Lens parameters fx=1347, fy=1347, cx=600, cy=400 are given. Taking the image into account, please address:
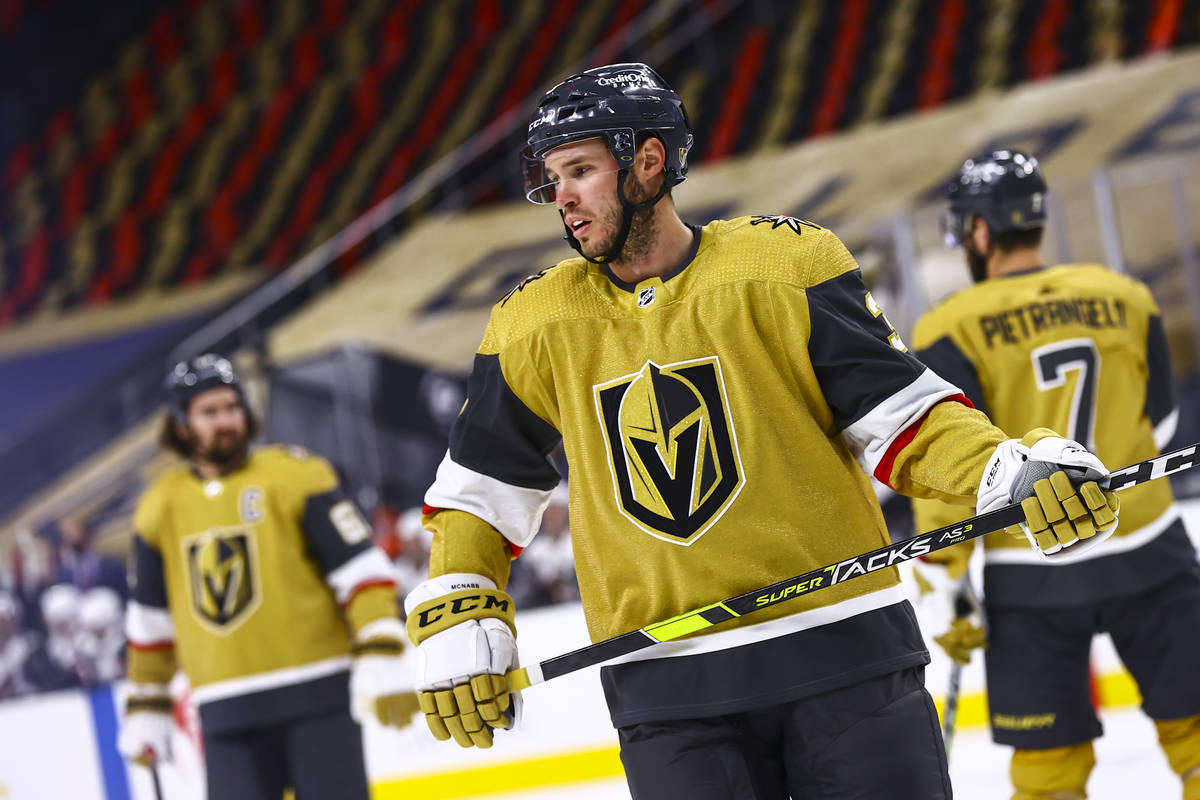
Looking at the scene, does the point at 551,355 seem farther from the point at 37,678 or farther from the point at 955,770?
the point at 37,678

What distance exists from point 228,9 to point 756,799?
38.7 feet

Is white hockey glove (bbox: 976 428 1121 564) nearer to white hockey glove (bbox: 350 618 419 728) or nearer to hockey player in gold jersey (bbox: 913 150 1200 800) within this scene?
hockey player in gold jersey (bbox: 913 150 1200 800)

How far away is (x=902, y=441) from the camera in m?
1.58

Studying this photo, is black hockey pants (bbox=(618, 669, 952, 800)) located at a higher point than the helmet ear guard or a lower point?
lower

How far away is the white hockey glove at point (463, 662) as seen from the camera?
1623 millimetres

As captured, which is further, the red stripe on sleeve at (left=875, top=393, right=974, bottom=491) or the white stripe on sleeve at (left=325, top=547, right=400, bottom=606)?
the white stripe on sleeve at (left=325, top=547, right=400, bottom=606)

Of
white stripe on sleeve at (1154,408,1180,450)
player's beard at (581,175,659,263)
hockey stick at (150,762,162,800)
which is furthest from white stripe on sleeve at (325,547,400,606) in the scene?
white stripe on sleeve at (1154,408,1180,450)

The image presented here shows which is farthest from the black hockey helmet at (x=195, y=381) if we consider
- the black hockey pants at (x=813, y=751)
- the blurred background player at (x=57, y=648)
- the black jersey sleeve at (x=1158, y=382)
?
the blurred background player at (x=57, y=648)

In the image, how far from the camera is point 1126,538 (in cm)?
246

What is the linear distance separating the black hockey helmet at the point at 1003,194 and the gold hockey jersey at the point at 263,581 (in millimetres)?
1505

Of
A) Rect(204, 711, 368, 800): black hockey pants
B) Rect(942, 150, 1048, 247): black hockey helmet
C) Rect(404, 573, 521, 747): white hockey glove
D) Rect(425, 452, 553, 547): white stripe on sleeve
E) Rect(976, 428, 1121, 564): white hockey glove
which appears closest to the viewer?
Rect(976, 428, 1121, 564): white hockey glove

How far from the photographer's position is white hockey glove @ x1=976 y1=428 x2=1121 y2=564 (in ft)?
4.64

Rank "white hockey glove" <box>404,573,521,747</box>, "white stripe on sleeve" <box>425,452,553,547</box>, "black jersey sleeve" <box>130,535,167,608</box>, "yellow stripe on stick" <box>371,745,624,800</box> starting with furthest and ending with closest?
1. "yellow stripe on stick" <box>371,745,624,800</box>
2. "black jersey sleeve" <box>130,535,167,608</box>
3. "white stripe on sleeve" <box>425,452,553,547</box>
4. "white hockey glove" <box>404,573,521,747</box>

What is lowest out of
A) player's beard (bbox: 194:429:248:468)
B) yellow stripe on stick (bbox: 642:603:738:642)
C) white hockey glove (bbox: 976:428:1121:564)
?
yellow stripe on stick (bbox: 642:603:738:642)
